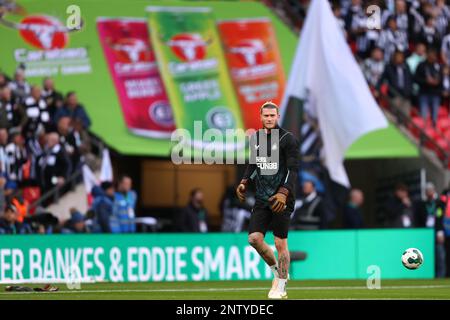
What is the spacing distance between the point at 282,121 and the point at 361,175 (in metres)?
6.33

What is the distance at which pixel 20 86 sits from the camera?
25.1m

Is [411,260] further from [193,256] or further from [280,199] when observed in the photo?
[193,256]

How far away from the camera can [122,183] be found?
24266 millimetres

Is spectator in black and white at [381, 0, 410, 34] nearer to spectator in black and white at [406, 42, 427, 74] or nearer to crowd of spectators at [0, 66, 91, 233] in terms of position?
spectator in black and white at [406, 42, 427, 74]

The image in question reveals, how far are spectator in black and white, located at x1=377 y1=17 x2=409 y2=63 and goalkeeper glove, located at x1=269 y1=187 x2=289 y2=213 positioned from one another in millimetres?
14032

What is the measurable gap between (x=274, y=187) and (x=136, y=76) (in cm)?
1250

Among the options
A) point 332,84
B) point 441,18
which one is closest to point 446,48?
point 441,18

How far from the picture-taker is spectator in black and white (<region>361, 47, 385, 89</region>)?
27719 mm

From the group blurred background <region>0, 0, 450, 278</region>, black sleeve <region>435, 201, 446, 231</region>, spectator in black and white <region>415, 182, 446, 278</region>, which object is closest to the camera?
spectator in black and white <region>415, 182, 446, 278</region>

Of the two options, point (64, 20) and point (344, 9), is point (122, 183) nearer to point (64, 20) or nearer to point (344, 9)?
point (64, 20)

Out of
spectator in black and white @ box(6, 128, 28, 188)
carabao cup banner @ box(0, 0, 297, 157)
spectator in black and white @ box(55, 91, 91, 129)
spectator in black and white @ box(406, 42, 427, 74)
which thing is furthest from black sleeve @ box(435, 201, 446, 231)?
spectator in black and white @ box(6, 128, 28, 188)

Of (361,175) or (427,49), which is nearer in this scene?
(427,49)
